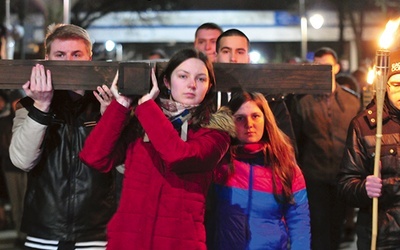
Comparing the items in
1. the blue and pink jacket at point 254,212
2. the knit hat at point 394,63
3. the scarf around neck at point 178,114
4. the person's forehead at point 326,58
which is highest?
the person's forehead at point 326,58

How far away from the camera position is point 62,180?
17.4ft

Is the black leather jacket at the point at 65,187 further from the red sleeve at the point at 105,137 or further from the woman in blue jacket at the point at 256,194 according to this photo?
the woman in blue jacket at the point at 256,194

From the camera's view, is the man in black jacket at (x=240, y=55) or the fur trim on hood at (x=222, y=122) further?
the man in black jacket at (x=240, y=55)

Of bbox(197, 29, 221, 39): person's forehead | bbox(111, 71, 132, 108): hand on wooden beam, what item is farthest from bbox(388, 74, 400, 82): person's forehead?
bbox(197, 29, 221, 39): person's forehead

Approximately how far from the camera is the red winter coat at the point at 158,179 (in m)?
4.71

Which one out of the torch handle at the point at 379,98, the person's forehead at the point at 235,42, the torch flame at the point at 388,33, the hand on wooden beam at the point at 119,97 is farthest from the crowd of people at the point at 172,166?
the person's forehead at the point at 235,42

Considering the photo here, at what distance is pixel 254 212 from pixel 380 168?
0.88 metres

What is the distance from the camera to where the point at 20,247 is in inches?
451

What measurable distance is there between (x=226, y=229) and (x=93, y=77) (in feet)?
4.51

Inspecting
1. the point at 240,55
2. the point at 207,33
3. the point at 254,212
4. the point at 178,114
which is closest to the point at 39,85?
the point at 178,114

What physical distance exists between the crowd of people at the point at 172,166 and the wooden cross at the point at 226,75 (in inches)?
2.5

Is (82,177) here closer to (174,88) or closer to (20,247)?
(174,88)

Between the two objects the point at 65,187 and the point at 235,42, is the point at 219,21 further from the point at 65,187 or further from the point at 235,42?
the point at 65,187

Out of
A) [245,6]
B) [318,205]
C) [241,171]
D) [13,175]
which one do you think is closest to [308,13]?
[245,6]
